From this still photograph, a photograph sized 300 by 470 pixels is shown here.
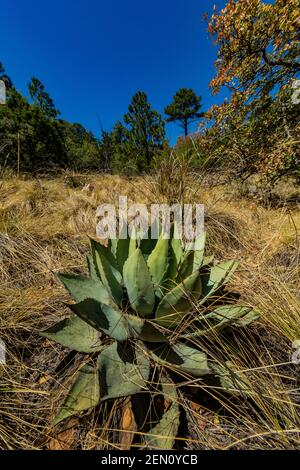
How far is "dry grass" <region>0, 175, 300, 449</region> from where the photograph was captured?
2.40ft

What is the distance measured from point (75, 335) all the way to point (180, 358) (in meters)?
0.41

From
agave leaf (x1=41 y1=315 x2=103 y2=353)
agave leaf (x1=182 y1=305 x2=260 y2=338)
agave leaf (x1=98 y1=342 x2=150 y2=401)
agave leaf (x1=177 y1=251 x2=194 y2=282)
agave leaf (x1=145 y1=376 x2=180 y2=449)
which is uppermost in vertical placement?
agave leaf (x1=177 y1=251 x2=194 y2=282)

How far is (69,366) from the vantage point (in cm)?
97

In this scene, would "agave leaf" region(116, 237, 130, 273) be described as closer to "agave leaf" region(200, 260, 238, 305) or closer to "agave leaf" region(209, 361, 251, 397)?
"agave leaf" region(200, 260, 238, 305)

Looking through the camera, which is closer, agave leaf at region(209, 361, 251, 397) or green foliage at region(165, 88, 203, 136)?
agave leaf at region(209, 361, 251, 397)

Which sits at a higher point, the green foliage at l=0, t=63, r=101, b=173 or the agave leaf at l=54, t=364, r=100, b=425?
the green foliage at l=0, t=63, r=101, b=173

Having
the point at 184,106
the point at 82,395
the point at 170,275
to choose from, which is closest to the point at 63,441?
the point at 82,395

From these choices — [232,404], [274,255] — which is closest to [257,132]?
[274,255]

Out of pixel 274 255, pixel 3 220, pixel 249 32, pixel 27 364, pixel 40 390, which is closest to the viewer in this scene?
pixel 40 390

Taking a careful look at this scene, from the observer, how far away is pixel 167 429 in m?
0.71

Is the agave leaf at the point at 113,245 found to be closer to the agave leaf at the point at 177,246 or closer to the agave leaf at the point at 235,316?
the agave leaf at the point at 177,246

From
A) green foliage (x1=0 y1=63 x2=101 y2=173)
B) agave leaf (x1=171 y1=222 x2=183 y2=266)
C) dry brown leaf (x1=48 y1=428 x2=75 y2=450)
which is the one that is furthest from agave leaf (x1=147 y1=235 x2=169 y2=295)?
green foliage (x1=0 y1=63 x2=101 y2=173)

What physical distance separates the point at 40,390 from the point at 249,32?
3.89 metres

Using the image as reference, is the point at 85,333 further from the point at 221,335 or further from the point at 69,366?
the point at 221,335
